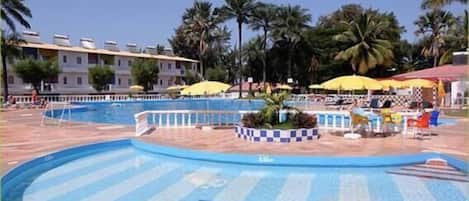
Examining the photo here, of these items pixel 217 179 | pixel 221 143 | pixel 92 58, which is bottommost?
pixel 217 179

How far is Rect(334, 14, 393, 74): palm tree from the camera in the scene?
41.8 m

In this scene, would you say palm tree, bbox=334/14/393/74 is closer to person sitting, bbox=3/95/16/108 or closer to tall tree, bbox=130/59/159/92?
tall tree, bbox=130/59/159/92

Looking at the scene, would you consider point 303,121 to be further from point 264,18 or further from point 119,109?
point 264,18

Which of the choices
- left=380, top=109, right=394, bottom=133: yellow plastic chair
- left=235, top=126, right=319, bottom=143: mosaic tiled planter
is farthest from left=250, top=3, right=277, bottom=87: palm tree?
left=235, top=126, right=319, bottom=143: mosaic tiled planter

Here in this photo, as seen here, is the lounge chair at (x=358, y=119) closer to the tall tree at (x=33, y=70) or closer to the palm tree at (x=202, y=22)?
the tall tree at (x=33, y=70)

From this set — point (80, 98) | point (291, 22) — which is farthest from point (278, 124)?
point (291, 22)

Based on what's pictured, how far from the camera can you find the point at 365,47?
41.9 meters

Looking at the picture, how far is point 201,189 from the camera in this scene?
8508mm

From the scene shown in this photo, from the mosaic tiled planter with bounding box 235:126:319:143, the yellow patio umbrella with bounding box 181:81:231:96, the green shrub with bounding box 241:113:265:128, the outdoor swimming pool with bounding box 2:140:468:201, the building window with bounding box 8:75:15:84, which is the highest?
the building window with bounding box 8:75:15:84

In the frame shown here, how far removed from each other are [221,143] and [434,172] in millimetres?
5503

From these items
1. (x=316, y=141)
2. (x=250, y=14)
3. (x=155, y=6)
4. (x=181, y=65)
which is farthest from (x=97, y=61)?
(x=316, y=141)

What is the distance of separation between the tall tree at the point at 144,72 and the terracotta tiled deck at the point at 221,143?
3675 centimetres

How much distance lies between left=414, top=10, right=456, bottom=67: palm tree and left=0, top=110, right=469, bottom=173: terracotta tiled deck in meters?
35.9

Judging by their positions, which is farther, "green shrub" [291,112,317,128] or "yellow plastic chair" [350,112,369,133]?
"yellow plastic chair" [350,112,369,133]
